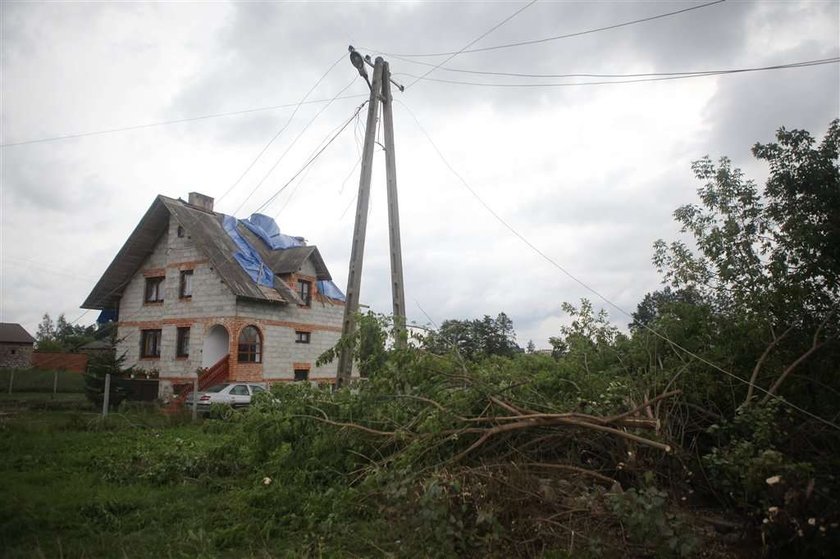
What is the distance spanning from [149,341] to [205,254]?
5.00m

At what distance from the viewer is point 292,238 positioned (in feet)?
78.3

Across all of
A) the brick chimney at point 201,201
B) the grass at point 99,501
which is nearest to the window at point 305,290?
the brick chimney at point 201,201

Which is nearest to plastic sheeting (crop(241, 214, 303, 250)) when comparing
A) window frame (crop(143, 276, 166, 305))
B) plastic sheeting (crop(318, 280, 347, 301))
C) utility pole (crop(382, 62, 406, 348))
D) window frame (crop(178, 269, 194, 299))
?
plastic sheeting (crop(318, 280, 347, 301))

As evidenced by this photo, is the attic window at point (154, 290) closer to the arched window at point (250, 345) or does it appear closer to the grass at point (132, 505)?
the arched window at point (250, 345)

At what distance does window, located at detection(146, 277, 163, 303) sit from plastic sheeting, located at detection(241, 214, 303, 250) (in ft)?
14.1

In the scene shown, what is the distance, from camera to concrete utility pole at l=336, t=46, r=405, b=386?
8922 mm

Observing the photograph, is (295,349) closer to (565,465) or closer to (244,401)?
(244,401)

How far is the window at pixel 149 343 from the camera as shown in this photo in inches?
839

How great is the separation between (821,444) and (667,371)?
1.53m

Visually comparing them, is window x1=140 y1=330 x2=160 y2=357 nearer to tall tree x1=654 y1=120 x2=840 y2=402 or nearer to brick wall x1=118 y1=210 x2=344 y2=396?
brick wall x1=118 y1=210 x2=344 y2=396

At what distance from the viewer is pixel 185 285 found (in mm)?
20750

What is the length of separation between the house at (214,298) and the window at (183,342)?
1.5 inches

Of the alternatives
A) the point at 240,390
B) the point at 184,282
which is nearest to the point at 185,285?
the point at 184,282

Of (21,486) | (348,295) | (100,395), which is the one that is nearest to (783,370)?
(348,295)
